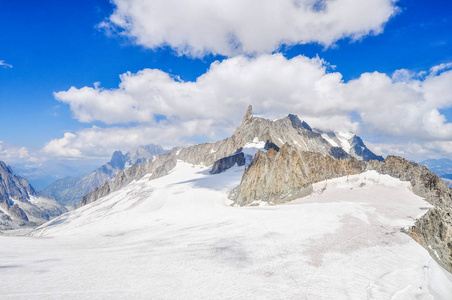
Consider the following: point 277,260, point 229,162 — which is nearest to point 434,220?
point 277,260

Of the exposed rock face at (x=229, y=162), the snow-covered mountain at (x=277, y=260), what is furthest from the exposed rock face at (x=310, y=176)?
the exposed rock face at (x=229, y=162)

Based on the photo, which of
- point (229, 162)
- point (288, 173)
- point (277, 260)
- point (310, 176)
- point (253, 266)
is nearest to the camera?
point (253, 266)

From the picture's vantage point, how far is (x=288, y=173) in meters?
55.9

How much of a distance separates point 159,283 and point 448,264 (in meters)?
25.7

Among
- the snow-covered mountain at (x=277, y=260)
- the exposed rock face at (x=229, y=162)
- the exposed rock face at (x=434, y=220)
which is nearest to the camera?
the snow-covered mountain at (x=277, y=260)

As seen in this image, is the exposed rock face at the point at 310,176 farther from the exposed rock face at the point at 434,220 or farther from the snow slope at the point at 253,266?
the snow slope at the point at 253,266

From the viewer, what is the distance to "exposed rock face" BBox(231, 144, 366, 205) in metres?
52.9

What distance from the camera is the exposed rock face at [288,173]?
2083 inches

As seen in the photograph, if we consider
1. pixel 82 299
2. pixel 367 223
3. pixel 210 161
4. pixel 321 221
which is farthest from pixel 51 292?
pixel 210 161

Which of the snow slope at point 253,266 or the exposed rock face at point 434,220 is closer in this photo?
A: the snow slope at point 253,266

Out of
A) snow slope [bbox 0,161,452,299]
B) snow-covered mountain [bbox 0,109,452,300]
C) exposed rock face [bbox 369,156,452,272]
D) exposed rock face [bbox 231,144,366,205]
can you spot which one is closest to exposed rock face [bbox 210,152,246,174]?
exposed rock face [bbox 231,144,366,205]

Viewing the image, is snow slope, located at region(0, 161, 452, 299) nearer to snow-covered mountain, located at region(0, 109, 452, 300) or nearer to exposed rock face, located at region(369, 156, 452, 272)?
snow-covered mountain, located at region(0, 109, 452, 300)

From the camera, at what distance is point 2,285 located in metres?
11.8

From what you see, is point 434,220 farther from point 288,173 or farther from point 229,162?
point 229,162
